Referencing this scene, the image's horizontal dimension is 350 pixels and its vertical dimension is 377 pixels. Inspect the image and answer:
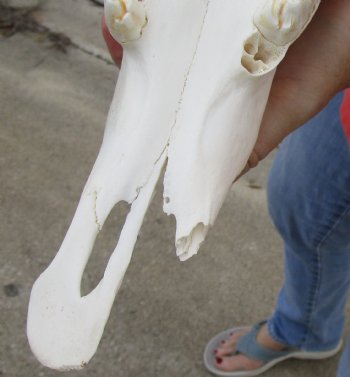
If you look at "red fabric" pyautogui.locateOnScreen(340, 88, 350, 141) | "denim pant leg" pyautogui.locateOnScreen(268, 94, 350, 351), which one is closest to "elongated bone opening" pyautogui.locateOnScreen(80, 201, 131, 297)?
"denim pant leg" pyautogui.locateOnScreen(268, 94, 350, 351)

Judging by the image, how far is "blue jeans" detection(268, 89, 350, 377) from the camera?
1.29 metres

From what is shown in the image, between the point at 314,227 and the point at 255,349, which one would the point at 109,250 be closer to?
the point at 255,349

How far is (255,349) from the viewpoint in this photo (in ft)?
5.50

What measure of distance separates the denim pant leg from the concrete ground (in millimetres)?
203

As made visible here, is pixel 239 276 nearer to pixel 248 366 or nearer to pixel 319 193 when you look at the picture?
pixel 248 366

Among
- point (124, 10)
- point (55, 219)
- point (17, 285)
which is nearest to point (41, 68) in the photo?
point (55, 219)

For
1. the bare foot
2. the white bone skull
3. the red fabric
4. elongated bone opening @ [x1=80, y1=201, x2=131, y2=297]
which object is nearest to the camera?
the white bone skull

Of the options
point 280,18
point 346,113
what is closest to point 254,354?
point 346,113

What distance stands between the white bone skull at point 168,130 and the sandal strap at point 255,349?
890mm

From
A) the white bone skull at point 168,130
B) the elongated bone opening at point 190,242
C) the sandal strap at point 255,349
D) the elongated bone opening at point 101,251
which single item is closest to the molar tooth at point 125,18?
the white bone skull at point 168,130

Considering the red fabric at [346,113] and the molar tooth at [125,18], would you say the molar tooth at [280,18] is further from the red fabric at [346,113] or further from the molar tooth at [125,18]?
the red fabric at [346,113]

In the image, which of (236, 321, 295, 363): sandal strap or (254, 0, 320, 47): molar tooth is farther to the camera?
(236, 321, 295, 363): sandal strap

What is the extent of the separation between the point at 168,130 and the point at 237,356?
98 centimetres

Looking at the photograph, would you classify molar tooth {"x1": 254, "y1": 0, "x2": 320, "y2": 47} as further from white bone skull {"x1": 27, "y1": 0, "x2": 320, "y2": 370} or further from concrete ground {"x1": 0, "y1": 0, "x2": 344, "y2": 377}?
concrete ground {"x1": 0, "y1": 0, "x2": 344, "y2": 377}
